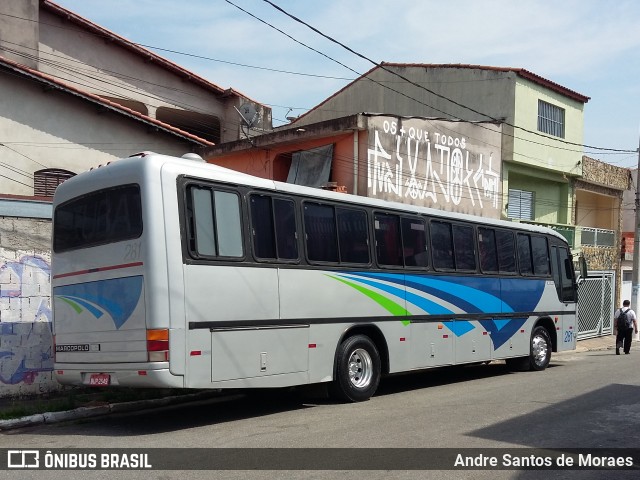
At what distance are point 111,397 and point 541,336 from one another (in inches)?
407

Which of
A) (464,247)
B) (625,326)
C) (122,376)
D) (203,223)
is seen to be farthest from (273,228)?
(625,326)

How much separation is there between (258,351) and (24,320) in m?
4.55

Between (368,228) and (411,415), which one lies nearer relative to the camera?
(411,415)

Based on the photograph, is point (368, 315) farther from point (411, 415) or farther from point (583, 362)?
point (583, 362)

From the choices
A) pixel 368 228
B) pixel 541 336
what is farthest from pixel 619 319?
pixel 368 228

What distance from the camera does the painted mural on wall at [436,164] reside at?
65.9 feet

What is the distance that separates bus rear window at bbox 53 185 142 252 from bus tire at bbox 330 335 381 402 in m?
3.91

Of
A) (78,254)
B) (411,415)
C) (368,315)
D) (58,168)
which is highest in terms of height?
(58,168)

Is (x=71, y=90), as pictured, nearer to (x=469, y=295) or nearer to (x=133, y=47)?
(x=133, y=47)

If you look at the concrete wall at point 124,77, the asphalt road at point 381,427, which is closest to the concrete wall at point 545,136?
the concrete wall at point 124,77

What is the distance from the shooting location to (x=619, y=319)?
843 inches

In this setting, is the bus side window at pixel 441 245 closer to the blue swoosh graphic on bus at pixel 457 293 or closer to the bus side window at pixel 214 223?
the blue swoosh graphic on bus at pixel 457 293

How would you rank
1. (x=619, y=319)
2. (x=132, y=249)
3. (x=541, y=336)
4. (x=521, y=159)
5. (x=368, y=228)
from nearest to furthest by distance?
(x=132, y=249)
(x=368, y=228)
(x=541, y=336)
(x=619, y=319)
(x=521, y=159)

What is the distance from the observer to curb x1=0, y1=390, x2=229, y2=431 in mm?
9398
